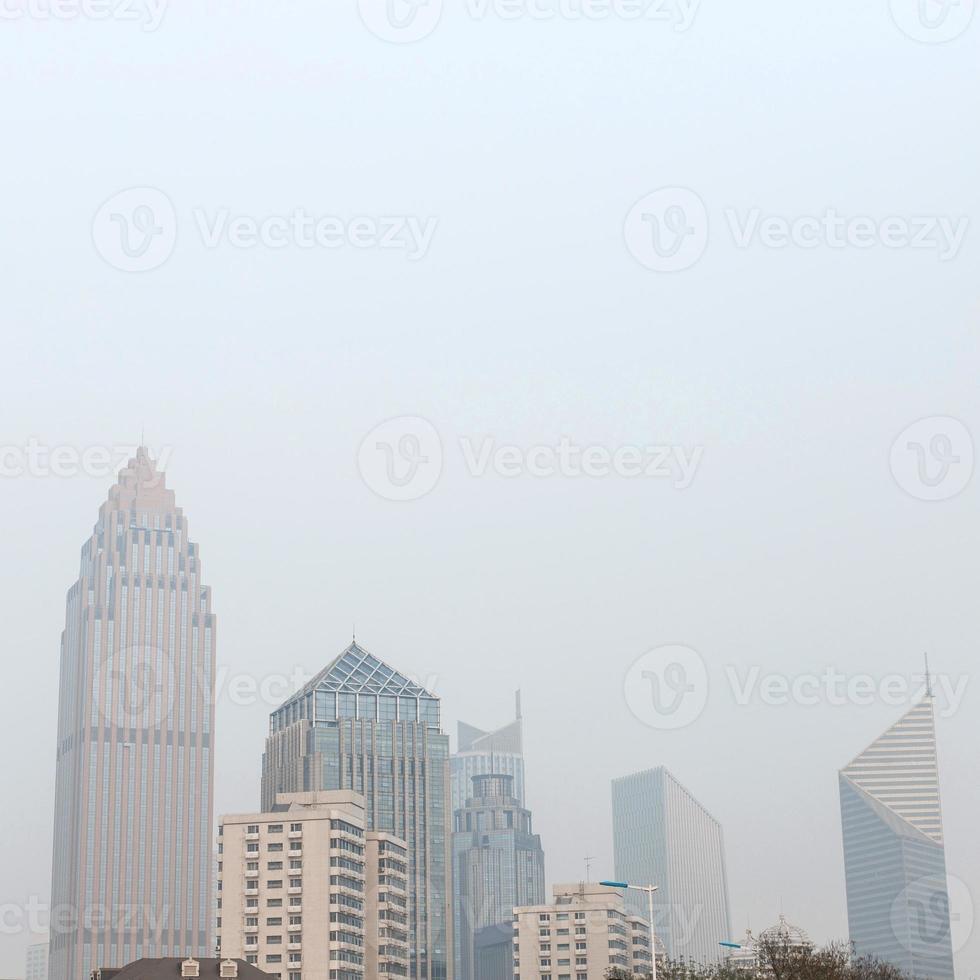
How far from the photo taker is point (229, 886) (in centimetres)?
15000

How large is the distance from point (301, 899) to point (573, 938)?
3992cm

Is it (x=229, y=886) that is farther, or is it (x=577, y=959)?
(x=577, y=959)

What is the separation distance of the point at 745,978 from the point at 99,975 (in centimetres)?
5806

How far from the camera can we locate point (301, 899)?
14788cm

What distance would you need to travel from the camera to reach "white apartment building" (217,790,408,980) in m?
146

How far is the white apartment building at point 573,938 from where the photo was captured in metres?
174

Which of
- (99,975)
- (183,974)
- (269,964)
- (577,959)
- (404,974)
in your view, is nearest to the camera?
(183,974)

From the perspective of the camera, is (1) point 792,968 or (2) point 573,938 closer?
(1) point 792,968

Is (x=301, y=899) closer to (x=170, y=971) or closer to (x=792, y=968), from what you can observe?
(x=170, y=971)

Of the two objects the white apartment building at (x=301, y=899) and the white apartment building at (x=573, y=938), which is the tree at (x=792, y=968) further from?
the white apartment building at (x=573, y=938)

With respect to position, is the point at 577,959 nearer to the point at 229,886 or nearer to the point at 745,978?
the point at 229,886

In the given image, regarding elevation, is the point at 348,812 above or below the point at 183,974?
above

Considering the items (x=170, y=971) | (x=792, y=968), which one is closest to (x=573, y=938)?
(x=170, y=971)

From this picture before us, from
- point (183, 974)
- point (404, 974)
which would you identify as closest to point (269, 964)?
point (404, 974)
